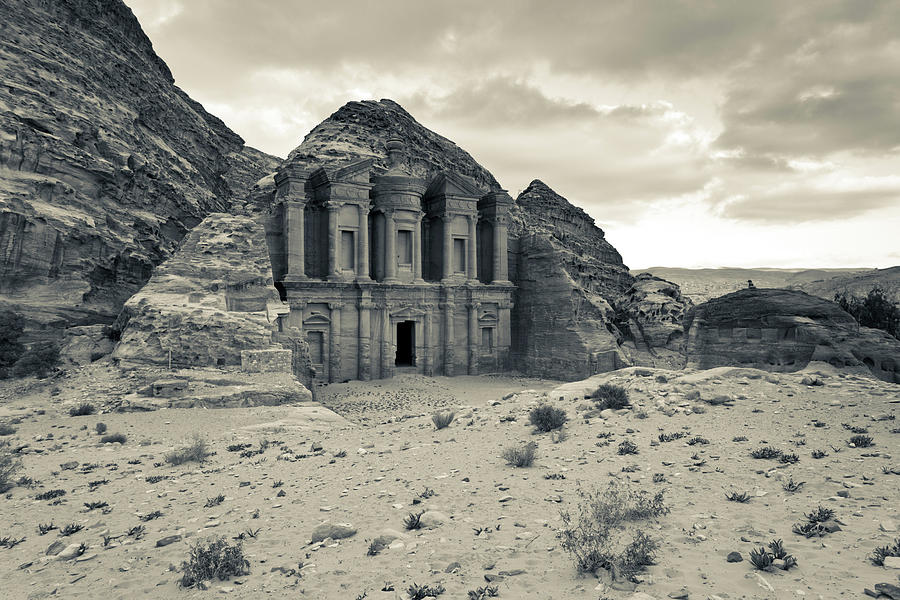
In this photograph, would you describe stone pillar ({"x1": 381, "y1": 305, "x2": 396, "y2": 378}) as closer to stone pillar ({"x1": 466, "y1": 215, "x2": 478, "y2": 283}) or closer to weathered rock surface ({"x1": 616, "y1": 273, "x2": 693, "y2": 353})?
stone pillar ({"x1": 466, "y1": 215, "x2": 478, "y2": 283})

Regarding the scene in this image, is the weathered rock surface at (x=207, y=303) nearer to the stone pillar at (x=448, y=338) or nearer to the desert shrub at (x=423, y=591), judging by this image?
the stone pillar at (x=448, y=338)

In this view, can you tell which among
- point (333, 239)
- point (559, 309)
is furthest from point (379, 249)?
point (559, 309)

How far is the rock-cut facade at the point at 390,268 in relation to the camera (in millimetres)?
30812

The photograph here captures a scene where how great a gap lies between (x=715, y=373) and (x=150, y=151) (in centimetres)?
3067

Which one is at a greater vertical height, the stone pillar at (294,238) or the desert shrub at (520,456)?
the stone pillar at (294,238)

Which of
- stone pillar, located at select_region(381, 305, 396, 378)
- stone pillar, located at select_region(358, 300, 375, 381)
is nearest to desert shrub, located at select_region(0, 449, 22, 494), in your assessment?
stone pillar, located at select_region(358, 300, 375, 381)

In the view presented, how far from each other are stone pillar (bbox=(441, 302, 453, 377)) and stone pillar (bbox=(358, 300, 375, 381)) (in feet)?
18.6

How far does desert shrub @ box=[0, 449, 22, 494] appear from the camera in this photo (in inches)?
360

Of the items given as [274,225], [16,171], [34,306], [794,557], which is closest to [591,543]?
[794,557]

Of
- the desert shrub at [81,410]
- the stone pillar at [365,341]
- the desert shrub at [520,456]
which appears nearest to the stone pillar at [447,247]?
the stone pillar at [365,341]

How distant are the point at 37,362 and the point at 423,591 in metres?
18.8

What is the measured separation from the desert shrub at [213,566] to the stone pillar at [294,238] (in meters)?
25.0

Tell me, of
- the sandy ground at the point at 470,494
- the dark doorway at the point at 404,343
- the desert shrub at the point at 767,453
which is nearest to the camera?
the sandy ground at the point at 470,494

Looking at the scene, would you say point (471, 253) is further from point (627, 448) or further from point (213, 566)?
point (213, 566)
